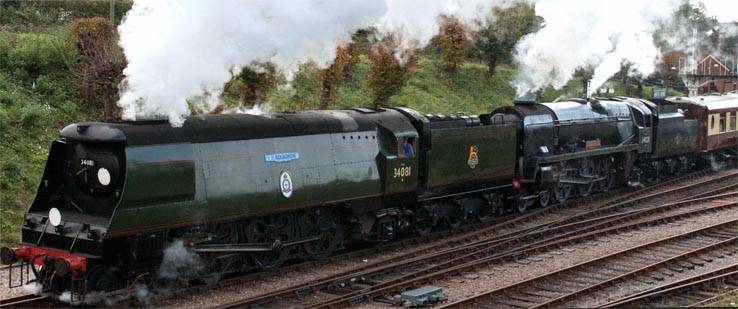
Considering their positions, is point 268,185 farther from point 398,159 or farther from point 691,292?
point 691,292

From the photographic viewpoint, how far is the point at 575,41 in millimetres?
27234

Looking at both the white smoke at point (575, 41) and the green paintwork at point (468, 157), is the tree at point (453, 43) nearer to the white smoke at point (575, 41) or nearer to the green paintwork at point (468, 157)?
the white smoke at point (575, 41)

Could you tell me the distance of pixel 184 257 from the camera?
1210 cm

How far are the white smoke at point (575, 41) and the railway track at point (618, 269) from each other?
10341mm

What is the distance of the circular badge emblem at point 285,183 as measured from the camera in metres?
13.2

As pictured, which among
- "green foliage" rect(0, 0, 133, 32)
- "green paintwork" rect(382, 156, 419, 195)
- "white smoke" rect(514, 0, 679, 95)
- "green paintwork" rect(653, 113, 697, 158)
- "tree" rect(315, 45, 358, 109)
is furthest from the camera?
"white smoke" rect(514, 0, 679, 95)

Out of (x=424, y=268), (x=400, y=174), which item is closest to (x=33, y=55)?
(x=400, y=174)

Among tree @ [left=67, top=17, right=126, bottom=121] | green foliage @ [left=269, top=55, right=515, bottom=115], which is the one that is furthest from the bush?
green foliage @ [left=269, top=55, right=515, bottom=115]

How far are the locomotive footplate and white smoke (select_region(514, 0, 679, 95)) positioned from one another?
585 inches

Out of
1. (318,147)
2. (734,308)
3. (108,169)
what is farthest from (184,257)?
(734,308)

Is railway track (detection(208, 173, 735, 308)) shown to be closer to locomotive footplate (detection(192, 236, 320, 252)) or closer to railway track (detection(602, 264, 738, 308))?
locomotive footplate (detection(192, 236, 320, 252))

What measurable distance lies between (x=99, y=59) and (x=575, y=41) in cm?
1562

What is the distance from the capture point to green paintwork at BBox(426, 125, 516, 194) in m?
16.4

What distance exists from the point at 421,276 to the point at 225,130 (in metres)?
4.09
